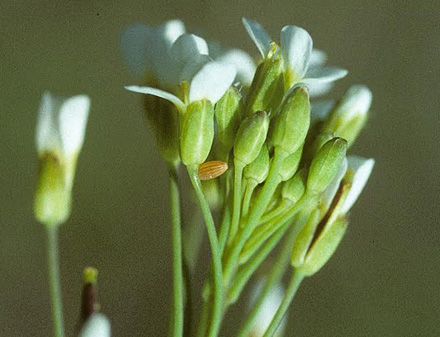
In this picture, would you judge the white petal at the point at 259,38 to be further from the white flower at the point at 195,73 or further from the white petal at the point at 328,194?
the white petal at the point at 328,194

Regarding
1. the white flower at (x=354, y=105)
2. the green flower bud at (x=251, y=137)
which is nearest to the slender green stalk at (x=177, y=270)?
the green flower bud at (x=251, y=137)

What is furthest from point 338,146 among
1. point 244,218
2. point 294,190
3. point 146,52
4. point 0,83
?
point 0,83

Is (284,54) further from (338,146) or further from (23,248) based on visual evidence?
(23,248)

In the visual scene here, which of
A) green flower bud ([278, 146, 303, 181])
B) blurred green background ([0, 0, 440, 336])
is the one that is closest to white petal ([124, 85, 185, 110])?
green flower bud ([278, 146, 303, 181])

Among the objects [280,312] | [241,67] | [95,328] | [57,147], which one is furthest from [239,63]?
[95,328]

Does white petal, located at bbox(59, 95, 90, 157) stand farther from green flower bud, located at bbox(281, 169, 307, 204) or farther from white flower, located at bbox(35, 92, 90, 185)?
green flower bud, located at bbox(281, 169, 307, 204)
